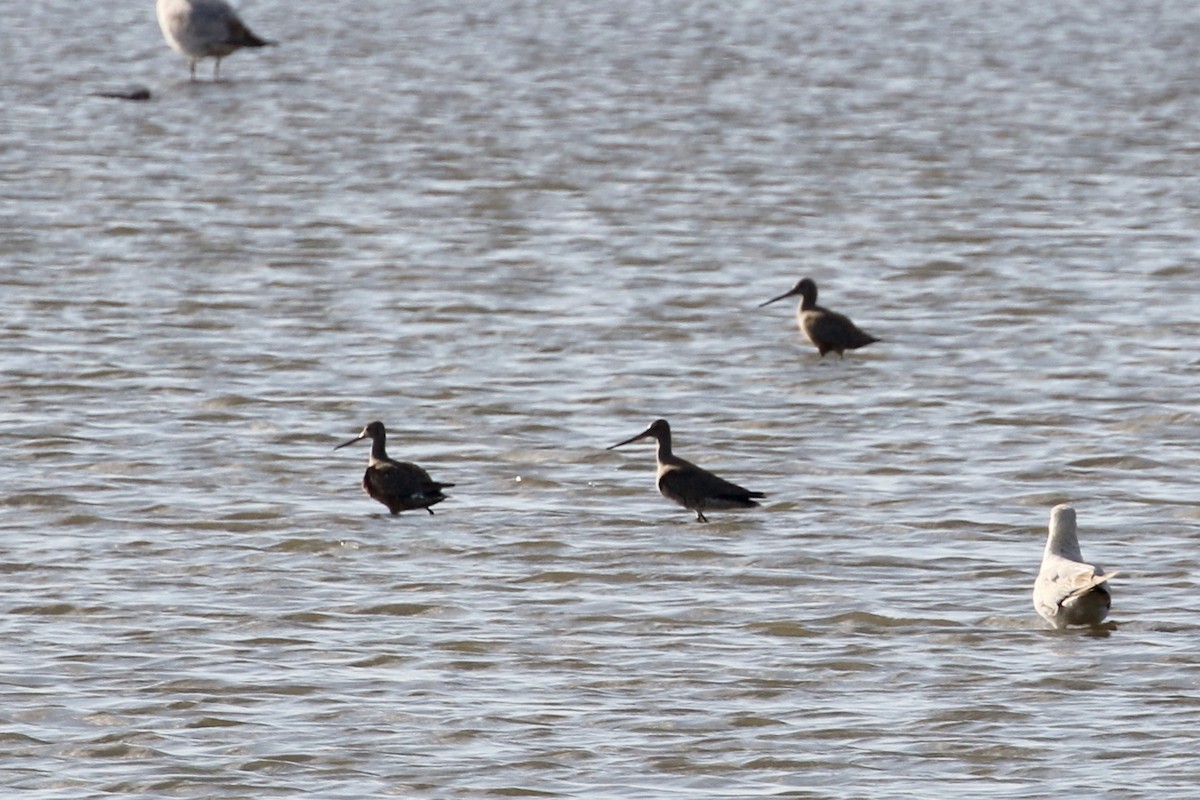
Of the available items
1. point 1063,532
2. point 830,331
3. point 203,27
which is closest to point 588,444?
point 830,331

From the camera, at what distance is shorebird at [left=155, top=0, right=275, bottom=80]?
108 ft

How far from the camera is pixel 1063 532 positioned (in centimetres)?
1193

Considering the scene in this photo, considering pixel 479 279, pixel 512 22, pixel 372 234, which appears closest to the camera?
pixel 479 279

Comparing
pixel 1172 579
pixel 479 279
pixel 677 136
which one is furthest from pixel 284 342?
pixel 677 136

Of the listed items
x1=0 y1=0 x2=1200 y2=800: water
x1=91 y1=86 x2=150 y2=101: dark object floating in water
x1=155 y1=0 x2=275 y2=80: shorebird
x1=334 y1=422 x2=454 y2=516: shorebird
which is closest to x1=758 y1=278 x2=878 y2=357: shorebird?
x1=0 y1=0 x2=1200 y2=800: water

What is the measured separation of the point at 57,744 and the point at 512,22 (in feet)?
128

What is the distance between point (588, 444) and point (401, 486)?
220 centimetres

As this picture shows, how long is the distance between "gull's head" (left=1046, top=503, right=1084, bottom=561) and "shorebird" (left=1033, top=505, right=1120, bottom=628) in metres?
0.06

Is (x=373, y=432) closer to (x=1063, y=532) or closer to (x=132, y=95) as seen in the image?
(x=1063, y=532)

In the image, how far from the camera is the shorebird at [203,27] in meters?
32.9

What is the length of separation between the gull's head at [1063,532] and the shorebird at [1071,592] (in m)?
0.06

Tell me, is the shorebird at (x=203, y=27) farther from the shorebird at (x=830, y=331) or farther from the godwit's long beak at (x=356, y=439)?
the godwit's long beak at (x=356, y=439)

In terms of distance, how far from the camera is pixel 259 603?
12062 millimetres

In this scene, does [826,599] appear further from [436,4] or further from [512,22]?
[436,4]
